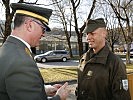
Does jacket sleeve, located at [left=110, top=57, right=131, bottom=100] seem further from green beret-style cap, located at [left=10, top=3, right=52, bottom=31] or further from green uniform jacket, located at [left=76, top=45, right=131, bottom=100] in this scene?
green beret-style cap, located at [left=10, top=3, right=52, bottom=31]

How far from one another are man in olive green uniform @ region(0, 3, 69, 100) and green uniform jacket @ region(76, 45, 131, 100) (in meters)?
1.26

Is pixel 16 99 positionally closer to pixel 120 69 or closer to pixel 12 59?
pixel 12 59

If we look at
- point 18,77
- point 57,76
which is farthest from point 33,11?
point 57,76

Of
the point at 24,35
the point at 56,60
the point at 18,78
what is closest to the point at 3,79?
the point at 18,78

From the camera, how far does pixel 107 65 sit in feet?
12.9

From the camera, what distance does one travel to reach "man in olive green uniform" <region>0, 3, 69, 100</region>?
2189 mm

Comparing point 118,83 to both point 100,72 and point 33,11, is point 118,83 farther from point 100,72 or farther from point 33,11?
point 33,11

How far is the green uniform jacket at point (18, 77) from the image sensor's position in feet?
7.15

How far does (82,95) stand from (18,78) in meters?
2.16

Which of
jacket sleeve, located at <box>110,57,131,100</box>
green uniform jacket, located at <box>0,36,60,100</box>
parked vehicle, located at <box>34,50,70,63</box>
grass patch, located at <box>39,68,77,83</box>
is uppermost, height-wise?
green uniform jacket, located at <box>0,36,60,100</box>

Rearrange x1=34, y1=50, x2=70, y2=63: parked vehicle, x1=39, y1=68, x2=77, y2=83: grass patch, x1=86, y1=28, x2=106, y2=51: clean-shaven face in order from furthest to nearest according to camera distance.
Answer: x1=34, y1=50, x2=70, y2=63: parked vehicle
x1=39, y1=68, x2=77, y2=83: grass patch
x1=86, y1=28, x2=106, y2=51: clean-shaven face

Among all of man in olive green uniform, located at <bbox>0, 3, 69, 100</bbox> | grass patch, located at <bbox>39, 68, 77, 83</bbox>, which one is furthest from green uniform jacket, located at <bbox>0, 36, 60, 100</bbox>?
grass patch, located at <bbox>39, 68, 77, 83</bbox>

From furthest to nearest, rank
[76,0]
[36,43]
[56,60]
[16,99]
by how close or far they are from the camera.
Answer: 1. [56,60]
2. [76,0]
3. [36,43]
4. [16,99]

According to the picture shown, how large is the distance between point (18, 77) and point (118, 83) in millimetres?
1878
